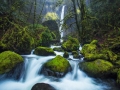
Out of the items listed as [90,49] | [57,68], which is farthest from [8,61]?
[90,49]

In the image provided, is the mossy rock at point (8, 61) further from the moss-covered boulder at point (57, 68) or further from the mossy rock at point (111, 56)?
the mossy rock at point (111, 56)

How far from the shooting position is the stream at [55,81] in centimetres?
799

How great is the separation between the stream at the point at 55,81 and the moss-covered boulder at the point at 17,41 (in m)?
1.59

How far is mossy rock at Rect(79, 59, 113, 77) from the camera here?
8586 mm

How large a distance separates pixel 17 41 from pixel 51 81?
169 inches

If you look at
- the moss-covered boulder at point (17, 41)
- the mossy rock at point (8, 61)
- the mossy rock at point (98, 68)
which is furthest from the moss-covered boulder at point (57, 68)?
the moss-covered boulder at point (17, 41)

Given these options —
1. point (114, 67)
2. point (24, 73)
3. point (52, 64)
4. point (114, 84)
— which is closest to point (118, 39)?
point (114, 67)

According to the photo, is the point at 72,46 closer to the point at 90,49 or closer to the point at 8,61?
the point at 90,49

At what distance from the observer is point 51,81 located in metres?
8.21

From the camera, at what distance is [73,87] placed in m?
8.02

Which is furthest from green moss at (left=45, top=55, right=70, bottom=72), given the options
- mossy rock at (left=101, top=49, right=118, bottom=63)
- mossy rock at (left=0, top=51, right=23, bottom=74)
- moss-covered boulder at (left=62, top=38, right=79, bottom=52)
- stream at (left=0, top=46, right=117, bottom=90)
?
moss-covered boulder at (left=62, top=38, right=79, bottom=52)

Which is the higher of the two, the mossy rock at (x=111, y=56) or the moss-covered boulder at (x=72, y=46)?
the moss-covered boulder at (x=72, y=46)

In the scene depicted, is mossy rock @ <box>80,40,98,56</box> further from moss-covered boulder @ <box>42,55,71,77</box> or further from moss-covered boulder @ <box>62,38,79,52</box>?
moss-covered boulder @ <box>42,55,71,77</box>

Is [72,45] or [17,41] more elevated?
[17,41]
